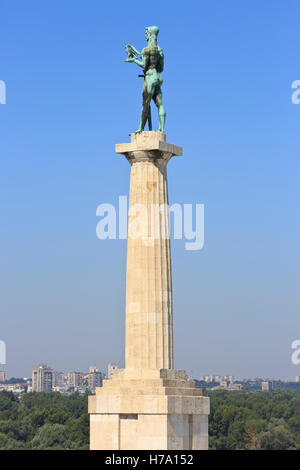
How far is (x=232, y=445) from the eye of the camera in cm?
18438

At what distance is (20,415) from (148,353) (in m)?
147

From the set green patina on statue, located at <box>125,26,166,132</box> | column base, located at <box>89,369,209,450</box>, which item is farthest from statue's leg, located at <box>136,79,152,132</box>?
column base, located at <box>89,369,209,450</box>

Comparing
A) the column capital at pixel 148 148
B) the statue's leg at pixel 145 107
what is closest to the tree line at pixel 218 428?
the statue's leg at pixel 145 107

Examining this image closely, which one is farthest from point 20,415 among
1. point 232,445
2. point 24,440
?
point 232,445

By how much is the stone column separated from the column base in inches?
37.1

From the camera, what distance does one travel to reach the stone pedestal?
52094 millimetres

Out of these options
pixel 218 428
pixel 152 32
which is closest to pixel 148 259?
pixel 152 32

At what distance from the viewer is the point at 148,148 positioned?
54.7 metres

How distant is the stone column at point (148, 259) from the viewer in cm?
5366

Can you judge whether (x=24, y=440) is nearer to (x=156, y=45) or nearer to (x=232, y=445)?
(x=232, y=445)

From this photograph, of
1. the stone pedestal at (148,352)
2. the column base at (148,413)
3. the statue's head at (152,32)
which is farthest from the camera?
the statue's head at (152,32)

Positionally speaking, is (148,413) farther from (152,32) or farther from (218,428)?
(218,428)

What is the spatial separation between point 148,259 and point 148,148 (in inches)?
192

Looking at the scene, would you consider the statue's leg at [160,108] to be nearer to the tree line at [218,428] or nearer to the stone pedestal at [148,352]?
the stone pedestal at [148,352]
